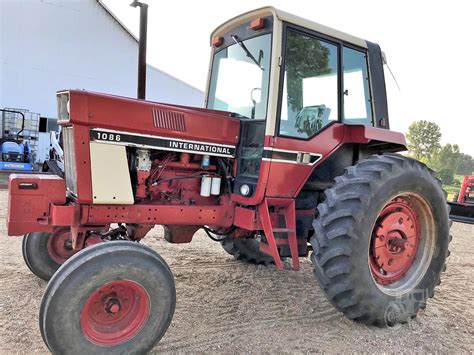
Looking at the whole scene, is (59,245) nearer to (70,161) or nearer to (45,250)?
(45,250)

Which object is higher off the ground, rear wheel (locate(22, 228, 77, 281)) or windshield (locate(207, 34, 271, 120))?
windshield (locate(207, 34, 271, 120))

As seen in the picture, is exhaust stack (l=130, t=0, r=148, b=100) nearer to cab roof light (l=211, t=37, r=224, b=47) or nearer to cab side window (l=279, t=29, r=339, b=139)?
cab roof light (l=211, t=37, r=224, b=47)

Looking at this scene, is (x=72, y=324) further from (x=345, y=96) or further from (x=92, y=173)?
(x=345, y=96)

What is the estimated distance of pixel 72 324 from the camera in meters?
2.59

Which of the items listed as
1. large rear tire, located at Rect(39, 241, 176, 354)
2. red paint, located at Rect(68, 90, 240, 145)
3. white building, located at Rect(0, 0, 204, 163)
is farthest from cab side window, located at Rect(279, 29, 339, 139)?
white building, located at Rect(0, 0, 204, 163)

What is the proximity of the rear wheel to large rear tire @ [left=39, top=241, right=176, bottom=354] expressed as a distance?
5.42 feet

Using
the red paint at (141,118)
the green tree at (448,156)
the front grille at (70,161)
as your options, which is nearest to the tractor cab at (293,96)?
the red paint at (141,118)

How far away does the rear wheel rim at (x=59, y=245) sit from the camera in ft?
13.8

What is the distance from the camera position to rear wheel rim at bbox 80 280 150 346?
8.95 feet

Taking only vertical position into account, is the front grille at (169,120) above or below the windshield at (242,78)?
below

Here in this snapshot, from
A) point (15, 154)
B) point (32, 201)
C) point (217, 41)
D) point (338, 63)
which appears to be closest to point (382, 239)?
point (338, 63)

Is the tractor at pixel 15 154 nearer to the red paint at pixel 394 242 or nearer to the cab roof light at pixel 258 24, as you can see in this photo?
the cab roof light at pixel 258 24

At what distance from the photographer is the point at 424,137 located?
104ft

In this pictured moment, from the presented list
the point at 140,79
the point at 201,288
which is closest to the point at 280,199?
the point at 201,288
